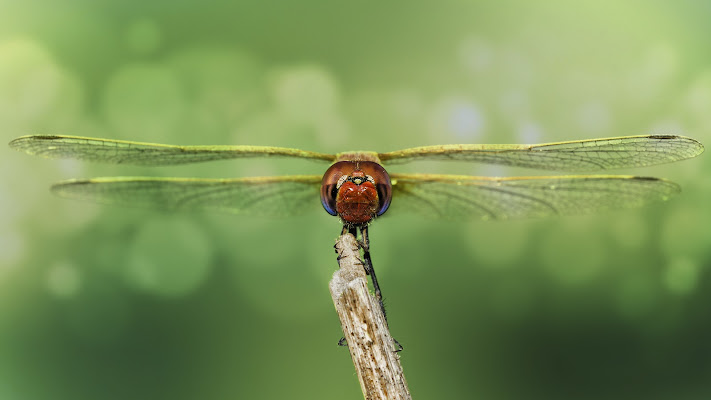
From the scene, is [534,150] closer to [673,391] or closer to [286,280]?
[286,280]

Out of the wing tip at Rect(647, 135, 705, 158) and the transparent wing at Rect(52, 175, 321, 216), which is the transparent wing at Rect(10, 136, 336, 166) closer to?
the transparent wing at Rect(52, 175, 321, 216)

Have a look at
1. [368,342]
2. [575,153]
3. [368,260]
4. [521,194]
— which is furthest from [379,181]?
[521,194]

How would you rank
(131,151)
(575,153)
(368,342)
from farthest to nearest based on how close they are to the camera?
1. (131,151)
2. (575,153)
3. (368,342)

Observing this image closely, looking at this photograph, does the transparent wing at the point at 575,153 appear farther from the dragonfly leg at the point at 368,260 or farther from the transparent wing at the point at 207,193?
the transparent wing at the point at 207,193

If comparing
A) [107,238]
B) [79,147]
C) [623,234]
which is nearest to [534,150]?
[623,234]

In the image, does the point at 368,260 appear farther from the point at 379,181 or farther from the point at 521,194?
the point at 521,194


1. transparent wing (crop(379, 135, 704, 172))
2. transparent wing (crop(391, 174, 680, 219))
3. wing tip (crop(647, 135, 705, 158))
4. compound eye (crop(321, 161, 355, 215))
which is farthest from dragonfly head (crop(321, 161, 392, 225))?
wing tip (crop(647, 135, 705, 158))
